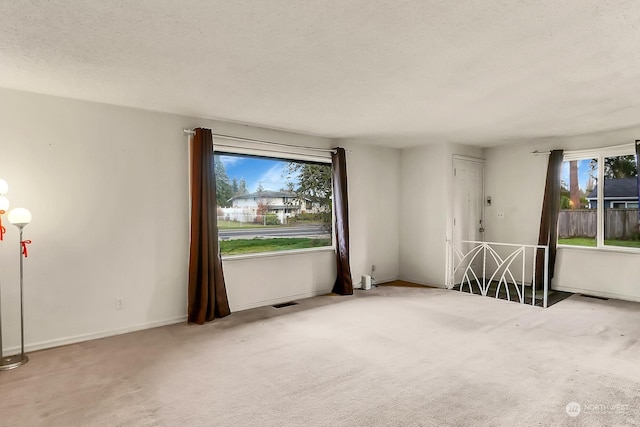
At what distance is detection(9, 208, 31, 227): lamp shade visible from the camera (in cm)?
297

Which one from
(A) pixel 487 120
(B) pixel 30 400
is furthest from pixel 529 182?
(B) pixel 30 400

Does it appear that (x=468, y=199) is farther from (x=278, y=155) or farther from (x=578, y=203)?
(x=278, y=155)

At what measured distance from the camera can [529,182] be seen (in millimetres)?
5754

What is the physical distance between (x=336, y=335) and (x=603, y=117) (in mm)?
3940

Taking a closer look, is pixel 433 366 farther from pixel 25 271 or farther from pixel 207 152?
pixel 25 271

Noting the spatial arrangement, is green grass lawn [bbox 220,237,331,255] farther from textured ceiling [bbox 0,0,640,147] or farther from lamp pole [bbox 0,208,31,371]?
lamp pole [bbox 0,208,31,371]

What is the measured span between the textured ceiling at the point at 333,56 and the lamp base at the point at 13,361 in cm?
233

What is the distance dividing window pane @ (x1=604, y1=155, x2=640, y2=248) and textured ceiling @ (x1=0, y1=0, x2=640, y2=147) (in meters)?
A: 1.17

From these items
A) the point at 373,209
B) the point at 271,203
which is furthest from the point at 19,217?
the point at 373,209

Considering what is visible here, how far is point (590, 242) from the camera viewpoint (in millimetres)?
5293

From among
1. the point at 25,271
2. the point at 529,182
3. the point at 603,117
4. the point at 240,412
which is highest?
the point at 603,117

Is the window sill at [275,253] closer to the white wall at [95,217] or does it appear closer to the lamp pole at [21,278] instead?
the white wall at [95,217]

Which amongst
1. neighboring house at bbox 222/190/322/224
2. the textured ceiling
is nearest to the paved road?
neighboring house at bbox 222/190/322/224

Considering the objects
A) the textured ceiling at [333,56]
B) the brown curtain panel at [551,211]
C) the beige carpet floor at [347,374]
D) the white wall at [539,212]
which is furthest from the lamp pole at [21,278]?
the white wall at [539,212]
